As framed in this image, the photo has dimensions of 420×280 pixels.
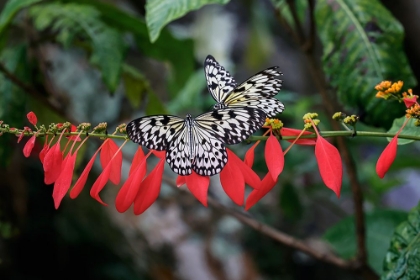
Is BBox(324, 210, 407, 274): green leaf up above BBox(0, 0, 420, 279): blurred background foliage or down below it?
below

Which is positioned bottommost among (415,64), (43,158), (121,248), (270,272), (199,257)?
(270,272)

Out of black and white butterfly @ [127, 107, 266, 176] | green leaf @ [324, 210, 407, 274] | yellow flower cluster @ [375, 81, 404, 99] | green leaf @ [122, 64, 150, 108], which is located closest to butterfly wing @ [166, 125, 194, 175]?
black and white butterfly @ [127, 107, 266, 176]

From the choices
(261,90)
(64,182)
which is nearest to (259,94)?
(261,90)

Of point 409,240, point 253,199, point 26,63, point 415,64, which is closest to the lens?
point 253,199

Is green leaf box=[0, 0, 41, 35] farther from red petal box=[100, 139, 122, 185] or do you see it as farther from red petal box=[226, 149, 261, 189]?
red petal box=[226, 149, 261, 189]

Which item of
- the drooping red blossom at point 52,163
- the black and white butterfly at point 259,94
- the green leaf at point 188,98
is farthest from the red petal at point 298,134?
the green leaf at point 188,98

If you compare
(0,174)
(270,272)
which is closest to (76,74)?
(0,174)

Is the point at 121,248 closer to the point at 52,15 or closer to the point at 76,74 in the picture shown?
the point at 76,74
